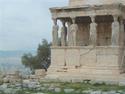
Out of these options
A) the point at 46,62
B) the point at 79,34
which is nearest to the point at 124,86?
the point at 79,34

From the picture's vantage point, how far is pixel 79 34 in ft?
125

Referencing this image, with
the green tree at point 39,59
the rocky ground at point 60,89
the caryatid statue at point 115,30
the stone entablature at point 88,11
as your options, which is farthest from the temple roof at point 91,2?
the green tree at point 39,59

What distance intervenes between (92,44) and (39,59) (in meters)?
12.1

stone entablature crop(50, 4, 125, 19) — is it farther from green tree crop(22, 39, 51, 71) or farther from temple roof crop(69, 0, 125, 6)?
green tree crop(22, 39, 51, 71)

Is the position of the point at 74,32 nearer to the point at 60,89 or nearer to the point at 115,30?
the point at 115,30

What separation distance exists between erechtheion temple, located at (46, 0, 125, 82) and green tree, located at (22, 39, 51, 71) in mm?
8321

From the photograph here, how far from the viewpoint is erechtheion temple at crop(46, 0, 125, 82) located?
33.7m

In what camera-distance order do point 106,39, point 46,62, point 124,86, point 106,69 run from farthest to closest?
point 46,62 → point 106,39 → point 106,69 → point 124,86

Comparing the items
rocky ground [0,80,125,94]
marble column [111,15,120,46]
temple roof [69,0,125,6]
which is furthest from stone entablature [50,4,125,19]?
rocky ground [0,80,125,94]

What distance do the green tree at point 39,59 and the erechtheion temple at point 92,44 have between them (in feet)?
27.3

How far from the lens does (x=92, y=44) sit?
34.5 metres

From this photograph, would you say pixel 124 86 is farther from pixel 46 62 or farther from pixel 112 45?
pixel 46 62

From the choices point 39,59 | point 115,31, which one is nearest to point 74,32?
point 115,31

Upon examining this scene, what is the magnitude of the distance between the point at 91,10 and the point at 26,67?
13.9 metres
